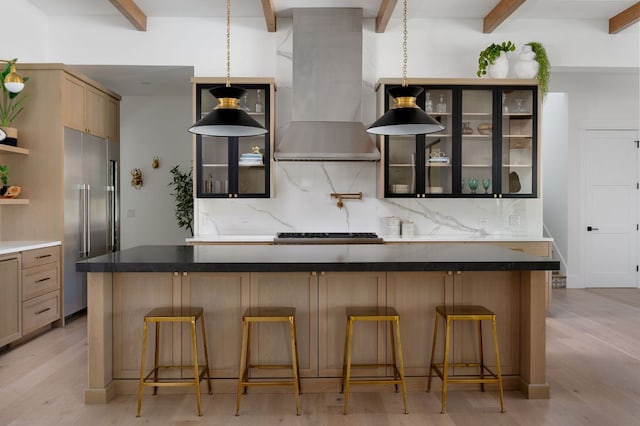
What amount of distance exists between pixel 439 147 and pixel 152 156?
4.30 metres

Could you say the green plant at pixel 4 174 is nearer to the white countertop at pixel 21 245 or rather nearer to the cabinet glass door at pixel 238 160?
the white countertop at pixel 21 245

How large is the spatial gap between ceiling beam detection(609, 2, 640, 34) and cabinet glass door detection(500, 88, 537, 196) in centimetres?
128

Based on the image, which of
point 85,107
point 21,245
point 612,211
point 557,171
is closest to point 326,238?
point 21,245

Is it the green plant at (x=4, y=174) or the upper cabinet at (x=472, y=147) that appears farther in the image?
the upper cabinet at (x=472, y=147)

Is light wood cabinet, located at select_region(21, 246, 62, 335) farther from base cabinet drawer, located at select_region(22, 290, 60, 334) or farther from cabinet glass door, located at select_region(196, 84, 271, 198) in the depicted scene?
cabinet glass door, located at select_region(196, 84, 271, 198)

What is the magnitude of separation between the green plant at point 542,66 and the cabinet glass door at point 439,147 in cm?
100

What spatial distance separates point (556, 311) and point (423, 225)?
5.79 ft

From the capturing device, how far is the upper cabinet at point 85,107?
4.81 metres

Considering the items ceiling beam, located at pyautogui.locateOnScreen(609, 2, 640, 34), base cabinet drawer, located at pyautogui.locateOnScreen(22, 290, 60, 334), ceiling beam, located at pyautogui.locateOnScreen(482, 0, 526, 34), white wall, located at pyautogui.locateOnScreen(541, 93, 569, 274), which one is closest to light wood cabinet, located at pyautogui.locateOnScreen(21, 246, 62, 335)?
base cabinet drawer, located at pyautogui.locateOnScreen(22, 290, 60, 334)

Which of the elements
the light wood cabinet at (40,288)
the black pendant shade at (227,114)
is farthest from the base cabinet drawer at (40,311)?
the black pendant shade at (227,114)

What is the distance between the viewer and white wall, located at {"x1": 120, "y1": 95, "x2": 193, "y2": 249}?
7285 millimetres

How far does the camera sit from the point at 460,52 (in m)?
5.58

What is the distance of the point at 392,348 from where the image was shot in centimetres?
313

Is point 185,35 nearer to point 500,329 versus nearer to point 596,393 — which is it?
point 500,329
